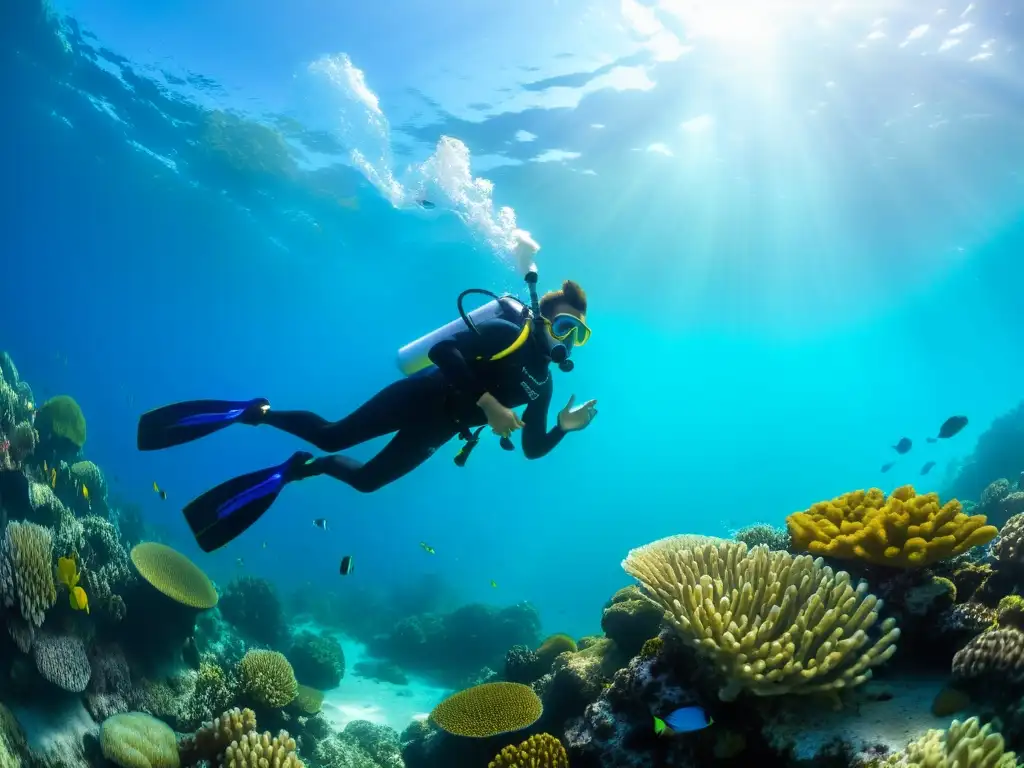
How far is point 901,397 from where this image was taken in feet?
282

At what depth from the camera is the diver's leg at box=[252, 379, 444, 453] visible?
540cm

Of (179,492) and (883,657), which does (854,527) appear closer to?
(883,657)

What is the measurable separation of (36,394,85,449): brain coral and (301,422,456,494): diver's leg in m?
9.87

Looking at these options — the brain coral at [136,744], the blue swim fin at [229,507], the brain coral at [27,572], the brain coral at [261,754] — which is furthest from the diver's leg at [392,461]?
the brain coral at [27,572]

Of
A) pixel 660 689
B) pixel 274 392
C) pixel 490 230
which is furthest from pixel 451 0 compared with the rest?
pixel 274 392

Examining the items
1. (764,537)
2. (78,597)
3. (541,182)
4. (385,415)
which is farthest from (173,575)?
(541,182)

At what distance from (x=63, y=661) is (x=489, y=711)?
180 inches

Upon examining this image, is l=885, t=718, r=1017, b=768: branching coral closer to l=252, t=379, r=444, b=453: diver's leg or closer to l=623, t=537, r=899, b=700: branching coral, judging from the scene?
l=623, t=537, r=899, b=700: branching coral

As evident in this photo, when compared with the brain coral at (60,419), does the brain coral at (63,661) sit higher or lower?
lower

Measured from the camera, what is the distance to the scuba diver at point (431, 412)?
4.90 meters

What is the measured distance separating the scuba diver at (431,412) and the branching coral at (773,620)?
1.81 meters

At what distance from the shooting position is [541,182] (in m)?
26.4

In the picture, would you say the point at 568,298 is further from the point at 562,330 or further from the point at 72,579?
the point at 72,579

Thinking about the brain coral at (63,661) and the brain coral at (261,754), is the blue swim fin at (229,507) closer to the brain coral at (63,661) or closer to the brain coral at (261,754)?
the brain coral at (261,754)
